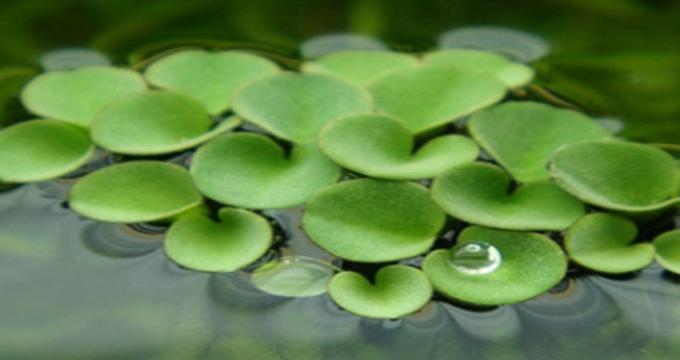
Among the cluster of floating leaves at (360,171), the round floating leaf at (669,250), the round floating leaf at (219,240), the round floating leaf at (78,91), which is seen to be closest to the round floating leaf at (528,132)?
the cluster of floating leaves at (360,171)

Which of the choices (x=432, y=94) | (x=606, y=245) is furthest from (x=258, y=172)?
(x=606, y=245)

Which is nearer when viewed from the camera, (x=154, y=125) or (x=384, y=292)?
(x=384, y=292)

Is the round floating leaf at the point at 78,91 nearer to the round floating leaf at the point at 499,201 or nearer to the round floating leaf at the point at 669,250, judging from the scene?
the round floating leaf at the point at 499,201

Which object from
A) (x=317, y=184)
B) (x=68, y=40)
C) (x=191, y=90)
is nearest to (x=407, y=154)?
(x=317, y=184)

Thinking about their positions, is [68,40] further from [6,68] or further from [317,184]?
[317,184]

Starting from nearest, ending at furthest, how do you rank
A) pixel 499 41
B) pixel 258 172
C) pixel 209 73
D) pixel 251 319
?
1. pixel 251 319
2. pixel 258 172
3. pixel 209 73
4. pixel 499 41

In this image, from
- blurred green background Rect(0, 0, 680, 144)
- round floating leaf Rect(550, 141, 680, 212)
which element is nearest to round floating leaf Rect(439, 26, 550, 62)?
blurred green background Rect(0, 0, 680, 144)

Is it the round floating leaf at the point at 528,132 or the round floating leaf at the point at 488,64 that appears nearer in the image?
the round floating leaf at the point at 528,132

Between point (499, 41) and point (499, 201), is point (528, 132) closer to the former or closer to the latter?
point (499, 201)

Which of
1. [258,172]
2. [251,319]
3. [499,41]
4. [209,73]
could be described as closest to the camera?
[251,319]
